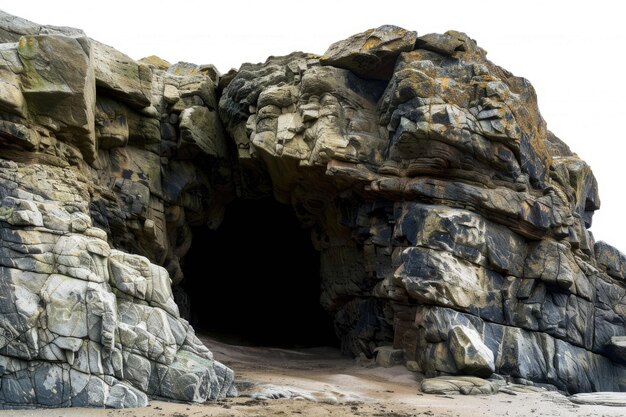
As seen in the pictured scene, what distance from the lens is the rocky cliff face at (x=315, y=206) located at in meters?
14.0

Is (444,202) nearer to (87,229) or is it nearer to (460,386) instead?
(460,386)

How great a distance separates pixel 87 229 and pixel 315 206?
11536 mm

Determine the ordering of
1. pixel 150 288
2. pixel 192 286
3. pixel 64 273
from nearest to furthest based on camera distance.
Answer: pixel 64 273, pixel 150 288, pixel 192 286

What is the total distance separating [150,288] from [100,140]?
7.91m

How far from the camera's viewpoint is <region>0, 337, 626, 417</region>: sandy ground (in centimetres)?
1287

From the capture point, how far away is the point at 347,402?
15.1 metres

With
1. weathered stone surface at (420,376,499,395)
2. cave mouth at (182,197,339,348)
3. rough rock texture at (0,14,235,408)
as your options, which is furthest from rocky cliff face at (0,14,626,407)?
cave mouth at (182,197,339,348)

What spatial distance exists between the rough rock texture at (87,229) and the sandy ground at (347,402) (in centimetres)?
67

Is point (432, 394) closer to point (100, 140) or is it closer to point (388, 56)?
point (388, 56)

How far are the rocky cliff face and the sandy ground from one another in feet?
2.28

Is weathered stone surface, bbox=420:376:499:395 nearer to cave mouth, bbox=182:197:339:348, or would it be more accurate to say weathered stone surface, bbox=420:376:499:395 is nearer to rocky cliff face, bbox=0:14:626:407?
rocky cliff face, bbox=0:14:626:407

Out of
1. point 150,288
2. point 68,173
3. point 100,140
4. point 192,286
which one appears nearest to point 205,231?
point 192,286

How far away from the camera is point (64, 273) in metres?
14.1

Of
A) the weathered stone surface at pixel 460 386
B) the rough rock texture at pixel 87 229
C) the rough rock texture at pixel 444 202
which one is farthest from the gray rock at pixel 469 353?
the rough rock texture at pixel 87 229
